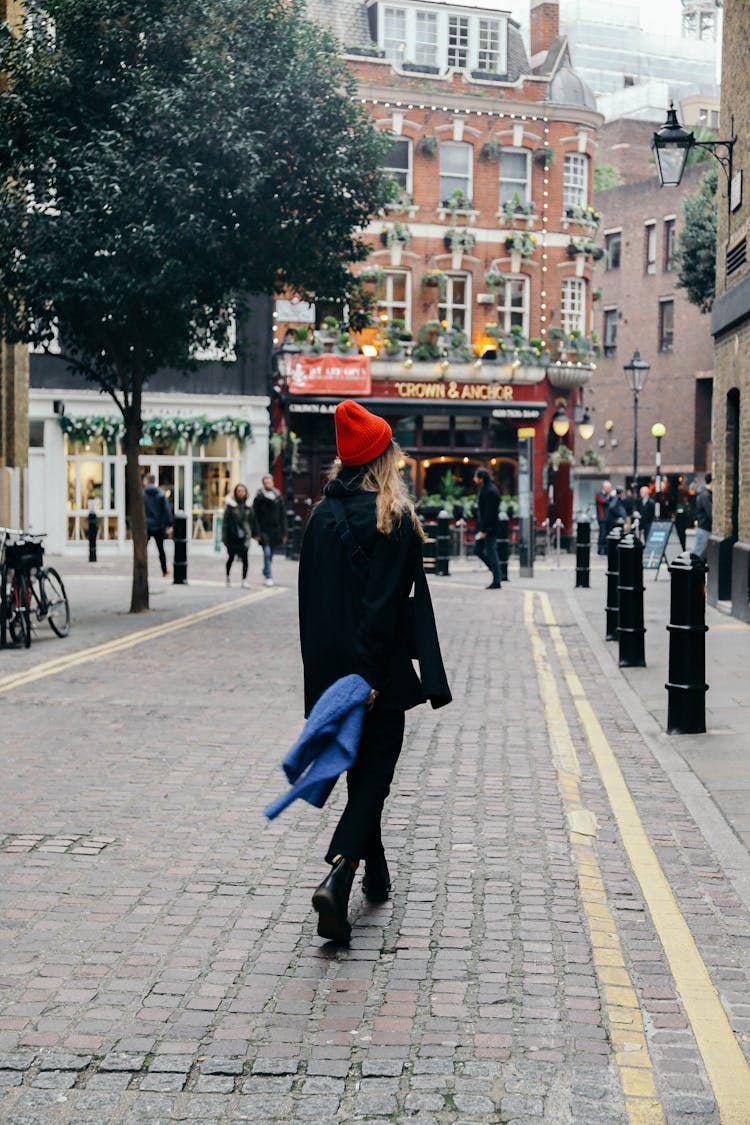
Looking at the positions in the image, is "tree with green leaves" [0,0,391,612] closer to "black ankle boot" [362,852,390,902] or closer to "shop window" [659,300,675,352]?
"black ankle boot" [362,852,390,902]

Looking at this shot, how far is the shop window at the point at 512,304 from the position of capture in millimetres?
39688

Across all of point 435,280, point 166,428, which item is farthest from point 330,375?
point 166,428

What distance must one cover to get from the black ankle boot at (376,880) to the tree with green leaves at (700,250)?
98.9 ft

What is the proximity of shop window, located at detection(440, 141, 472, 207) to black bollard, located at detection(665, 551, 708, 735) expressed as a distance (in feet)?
104

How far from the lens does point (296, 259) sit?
61.4 ft

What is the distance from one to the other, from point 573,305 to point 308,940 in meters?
37.3

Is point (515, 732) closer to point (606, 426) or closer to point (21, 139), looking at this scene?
point (21, 139)

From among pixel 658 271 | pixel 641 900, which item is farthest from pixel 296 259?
pixel 658 271

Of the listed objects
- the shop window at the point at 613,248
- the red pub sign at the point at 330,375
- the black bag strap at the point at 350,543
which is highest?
the shop window at the point at 613,248

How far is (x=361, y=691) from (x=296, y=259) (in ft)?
47.7

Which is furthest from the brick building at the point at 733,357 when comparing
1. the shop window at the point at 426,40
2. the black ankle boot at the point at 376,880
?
the shop window at the point at 426,40

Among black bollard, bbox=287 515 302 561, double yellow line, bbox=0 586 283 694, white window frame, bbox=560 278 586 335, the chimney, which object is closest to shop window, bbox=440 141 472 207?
white window frame, bbox=560 278 586 335

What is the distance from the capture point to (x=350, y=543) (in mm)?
5066

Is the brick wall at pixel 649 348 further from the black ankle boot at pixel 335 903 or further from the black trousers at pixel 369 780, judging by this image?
the black ankle boot at pixel 335 903
